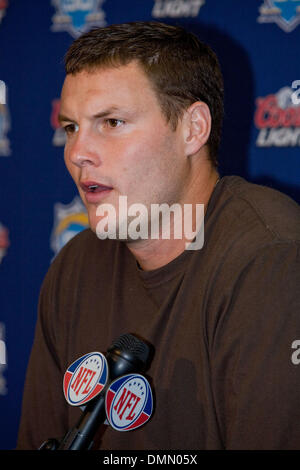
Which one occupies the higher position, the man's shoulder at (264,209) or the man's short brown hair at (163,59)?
the man's short brown hair at (163,59)

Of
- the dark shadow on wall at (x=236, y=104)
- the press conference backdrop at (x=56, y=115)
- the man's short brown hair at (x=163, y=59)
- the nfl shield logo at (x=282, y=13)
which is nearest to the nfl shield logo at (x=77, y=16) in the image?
the press conference backdrop at (x=56, y=115)

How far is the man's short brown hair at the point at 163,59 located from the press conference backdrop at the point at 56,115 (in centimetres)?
45

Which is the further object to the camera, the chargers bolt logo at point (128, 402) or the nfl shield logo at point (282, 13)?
the nfl shield logo at point (282, 13)

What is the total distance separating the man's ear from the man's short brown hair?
2 cm

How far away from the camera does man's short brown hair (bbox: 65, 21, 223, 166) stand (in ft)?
3.63

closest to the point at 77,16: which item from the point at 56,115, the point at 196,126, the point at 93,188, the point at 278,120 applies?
the point at 56,115

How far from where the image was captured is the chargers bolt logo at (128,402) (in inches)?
Answer: 26.7

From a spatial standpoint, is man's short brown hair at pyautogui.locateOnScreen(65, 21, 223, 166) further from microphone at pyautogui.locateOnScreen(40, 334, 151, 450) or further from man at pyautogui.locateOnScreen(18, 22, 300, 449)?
microphone at pyautogui.locateOnScreen(40, 334, 151, 450)

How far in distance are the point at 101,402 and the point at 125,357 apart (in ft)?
0.23

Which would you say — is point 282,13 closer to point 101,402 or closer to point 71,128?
point 71,128

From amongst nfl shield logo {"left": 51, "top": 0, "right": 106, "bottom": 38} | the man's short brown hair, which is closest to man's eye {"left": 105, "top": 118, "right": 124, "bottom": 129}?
the man's short brown hair

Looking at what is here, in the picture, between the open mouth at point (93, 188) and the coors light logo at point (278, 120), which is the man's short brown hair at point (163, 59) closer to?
the open mouth at point (93, 188)

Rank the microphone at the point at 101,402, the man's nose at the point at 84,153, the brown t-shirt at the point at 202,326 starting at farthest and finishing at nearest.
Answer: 1. the man's nose at the point at 84,153
2. the brown t-shirt at the point at 202,326
3. the microphone at the point at 101,402
